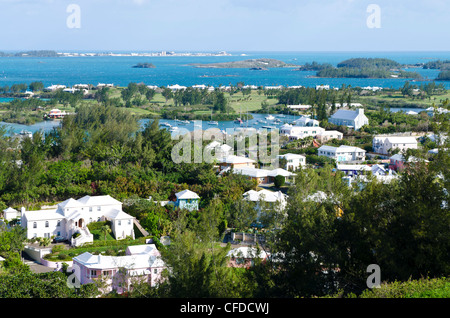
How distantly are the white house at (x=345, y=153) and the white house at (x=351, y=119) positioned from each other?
21.3ft

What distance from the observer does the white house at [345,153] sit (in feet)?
75.1

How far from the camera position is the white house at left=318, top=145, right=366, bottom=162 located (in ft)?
75.1

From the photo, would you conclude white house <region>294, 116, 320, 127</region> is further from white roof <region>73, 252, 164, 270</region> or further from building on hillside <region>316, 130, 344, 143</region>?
white roof <region>73, 252, 164, 270</region>

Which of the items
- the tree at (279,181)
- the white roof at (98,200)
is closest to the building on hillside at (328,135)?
the tree at (279,181)

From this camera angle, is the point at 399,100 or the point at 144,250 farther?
the point at 399,100

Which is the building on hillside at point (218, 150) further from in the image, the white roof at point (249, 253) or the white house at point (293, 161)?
the white roof at point (249, 253)

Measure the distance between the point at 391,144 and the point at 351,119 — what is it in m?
6.00

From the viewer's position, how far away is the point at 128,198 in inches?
629

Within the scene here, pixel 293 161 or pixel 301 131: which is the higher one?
pixel 301 131

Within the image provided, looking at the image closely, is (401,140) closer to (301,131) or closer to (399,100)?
(301,131)

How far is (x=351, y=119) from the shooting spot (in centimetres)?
2980

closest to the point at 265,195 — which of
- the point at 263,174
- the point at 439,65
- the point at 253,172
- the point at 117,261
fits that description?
the point at 263,174
